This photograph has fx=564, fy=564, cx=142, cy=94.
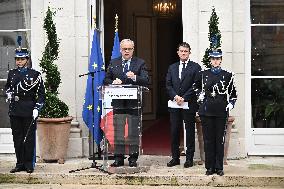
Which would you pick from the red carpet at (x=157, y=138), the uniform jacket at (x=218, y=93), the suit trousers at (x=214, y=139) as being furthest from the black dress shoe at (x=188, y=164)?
the red carpet at (x=157, y=138)

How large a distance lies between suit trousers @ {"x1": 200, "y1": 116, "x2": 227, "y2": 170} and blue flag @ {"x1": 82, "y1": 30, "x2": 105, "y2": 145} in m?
1.87

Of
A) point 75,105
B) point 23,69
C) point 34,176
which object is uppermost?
point 23,69

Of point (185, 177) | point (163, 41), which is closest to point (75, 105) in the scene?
point (185, 177)

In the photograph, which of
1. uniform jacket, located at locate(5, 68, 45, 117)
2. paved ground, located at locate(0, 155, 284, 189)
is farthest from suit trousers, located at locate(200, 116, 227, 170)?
uniform jacket, located at locate(5, 68, 45, 117)

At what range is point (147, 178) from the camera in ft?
26.9

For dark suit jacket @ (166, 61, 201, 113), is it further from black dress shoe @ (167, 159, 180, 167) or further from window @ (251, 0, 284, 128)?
window @ (251, 0, 284, 128)

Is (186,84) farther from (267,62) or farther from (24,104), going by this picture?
(24,104)

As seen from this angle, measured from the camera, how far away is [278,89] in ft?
32.4

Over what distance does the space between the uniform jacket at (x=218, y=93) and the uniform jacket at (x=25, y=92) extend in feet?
8.12

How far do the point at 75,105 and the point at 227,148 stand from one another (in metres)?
2.76

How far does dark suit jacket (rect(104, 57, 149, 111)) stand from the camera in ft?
27.6

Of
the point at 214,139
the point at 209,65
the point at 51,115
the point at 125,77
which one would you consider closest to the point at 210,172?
the point at 214,139

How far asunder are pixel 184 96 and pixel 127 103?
0.92m

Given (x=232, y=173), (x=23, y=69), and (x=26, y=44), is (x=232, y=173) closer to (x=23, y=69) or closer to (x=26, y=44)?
(x=23, y=69)
